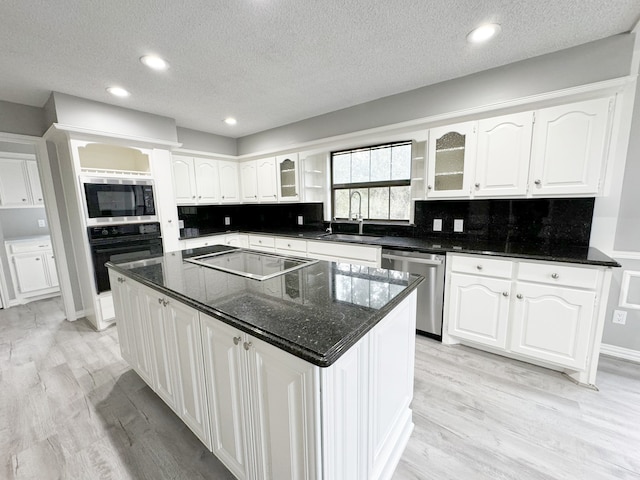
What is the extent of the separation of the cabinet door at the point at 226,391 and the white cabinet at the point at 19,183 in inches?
182

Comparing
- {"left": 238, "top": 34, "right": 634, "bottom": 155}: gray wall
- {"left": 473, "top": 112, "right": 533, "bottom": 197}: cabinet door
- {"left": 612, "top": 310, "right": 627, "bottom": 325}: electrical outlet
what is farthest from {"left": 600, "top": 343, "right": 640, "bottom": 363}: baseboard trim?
{"left": 238, "top": 34, "right": 634, "bottom": 155}: gray wall

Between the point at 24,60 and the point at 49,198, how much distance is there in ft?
5.16

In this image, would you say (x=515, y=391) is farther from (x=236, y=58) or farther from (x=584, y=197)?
(x=236, y=58)

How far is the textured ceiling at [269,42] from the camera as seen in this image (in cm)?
155

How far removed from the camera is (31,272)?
378cm

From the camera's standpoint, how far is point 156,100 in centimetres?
283

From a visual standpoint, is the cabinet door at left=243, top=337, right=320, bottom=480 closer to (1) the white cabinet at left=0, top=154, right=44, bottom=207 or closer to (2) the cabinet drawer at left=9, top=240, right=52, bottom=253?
(2) the cabinet drawer at left=9, top=240, right=52, bottom=253

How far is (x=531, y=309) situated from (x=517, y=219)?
2.81ft

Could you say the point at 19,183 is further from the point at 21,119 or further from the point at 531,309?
the point at 531,309

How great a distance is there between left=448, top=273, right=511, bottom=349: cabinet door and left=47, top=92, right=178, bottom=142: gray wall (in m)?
3.74

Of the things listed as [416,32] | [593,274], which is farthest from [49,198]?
[593,274]

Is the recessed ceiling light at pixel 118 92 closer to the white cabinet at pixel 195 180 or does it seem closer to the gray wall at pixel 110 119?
the gray wall at pixel 110 119

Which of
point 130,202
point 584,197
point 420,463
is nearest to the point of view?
point 420,463

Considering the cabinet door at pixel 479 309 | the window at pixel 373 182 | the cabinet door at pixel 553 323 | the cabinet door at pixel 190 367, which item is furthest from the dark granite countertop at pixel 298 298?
the window at pixel 373 182
